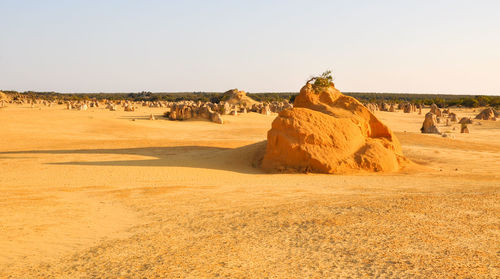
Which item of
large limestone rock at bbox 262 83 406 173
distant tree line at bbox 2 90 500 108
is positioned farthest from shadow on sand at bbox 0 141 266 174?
distant tree line at bbox 2 90 500 108

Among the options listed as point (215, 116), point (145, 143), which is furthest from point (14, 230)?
point (215, 116)

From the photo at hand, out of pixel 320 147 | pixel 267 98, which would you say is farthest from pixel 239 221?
pixel 267 98

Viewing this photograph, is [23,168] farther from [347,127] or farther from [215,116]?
[215,116]

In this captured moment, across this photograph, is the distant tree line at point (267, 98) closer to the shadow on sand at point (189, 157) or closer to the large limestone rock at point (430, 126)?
the large limestone rock at point (430, 126)

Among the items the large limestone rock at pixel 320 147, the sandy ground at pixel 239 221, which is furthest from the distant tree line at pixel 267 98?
the sandy ground at pixel 239 221

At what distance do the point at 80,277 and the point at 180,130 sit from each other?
2592cm

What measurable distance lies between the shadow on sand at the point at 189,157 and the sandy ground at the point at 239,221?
14 centimetres

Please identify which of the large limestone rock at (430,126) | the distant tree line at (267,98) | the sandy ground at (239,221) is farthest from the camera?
the distant tree line at (267,98)

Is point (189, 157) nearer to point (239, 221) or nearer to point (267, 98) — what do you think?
point (239, 221)

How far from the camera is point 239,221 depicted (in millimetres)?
6988

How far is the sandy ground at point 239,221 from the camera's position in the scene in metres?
4.96

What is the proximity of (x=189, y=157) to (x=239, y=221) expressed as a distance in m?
9.46

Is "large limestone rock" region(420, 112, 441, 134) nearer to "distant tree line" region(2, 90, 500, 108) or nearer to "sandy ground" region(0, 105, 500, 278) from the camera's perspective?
"sandy ground" region(0, 105, 500, 278)

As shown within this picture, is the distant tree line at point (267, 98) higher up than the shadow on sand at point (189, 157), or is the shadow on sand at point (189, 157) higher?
the distant tree line at point (267, 98)
